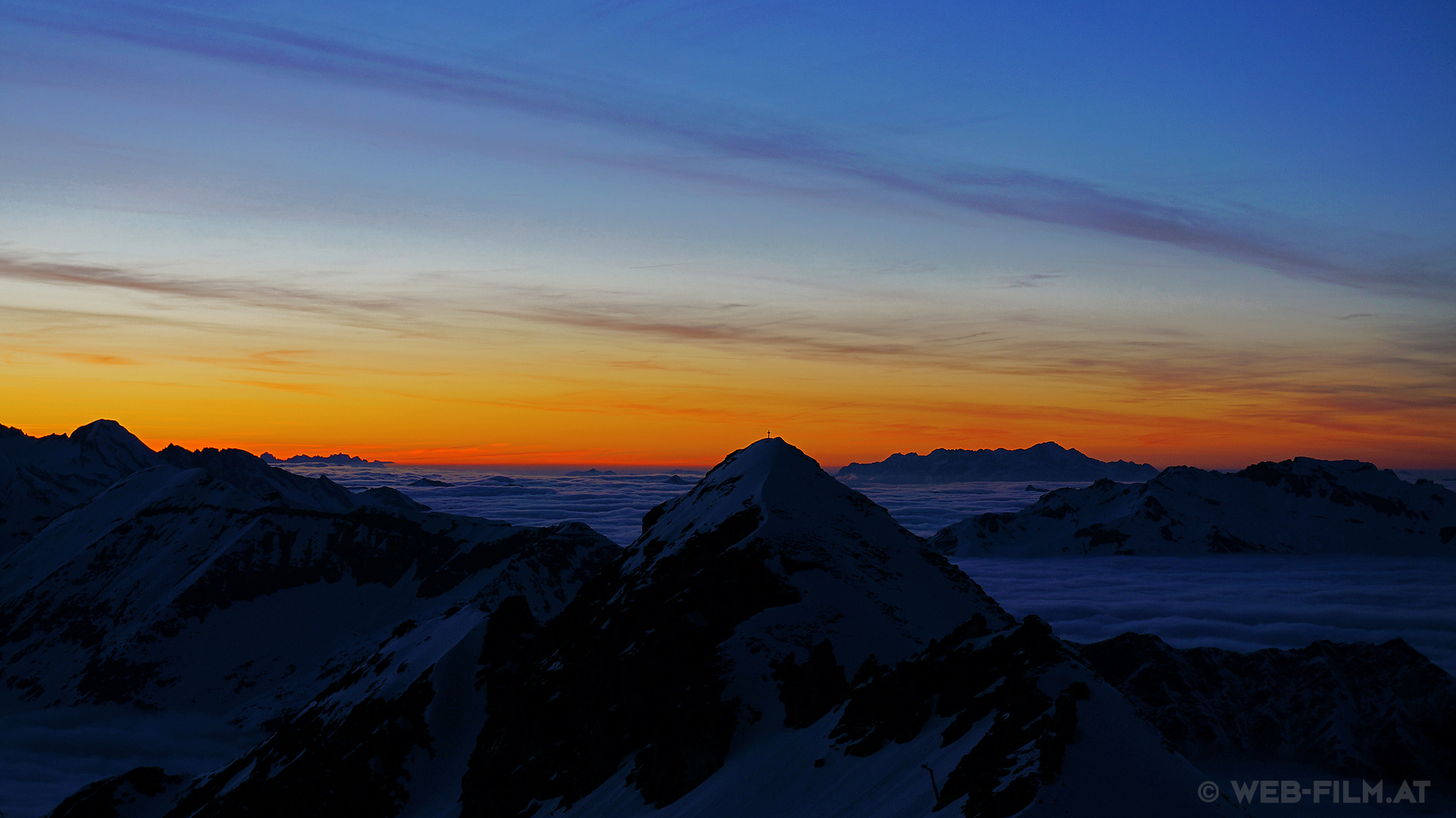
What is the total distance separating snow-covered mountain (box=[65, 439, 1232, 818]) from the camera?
1955 inches

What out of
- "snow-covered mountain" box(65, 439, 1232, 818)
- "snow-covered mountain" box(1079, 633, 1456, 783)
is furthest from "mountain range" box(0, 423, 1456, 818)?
"snow-covered mountain" box(1079, 633, 1456, 783)

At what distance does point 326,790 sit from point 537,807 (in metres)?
43.0

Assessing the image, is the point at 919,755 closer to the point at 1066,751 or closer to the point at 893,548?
the point at 1066,751

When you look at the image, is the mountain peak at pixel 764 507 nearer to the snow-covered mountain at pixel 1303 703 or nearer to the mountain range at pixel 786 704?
the mountain range at pixel 786 704

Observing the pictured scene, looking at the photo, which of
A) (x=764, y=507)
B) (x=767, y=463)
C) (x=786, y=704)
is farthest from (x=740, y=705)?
(x=767, y=463)

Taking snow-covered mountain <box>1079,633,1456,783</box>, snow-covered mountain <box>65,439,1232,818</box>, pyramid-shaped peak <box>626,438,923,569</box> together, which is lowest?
snow-covered mountain <box>1079,633,1456,783</box>

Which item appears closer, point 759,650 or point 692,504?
point 759,650

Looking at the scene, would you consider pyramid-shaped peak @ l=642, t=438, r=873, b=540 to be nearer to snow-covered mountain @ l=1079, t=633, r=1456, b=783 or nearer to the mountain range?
the mountain range

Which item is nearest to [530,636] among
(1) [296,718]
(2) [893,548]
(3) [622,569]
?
(3) [622,569]

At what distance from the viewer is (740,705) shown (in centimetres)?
7700

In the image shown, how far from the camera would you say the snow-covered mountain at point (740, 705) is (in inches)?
1955

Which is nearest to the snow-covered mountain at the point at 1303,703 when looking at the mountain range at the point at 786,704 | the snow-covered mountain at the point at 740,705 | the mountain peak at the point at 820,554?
the mountain range at the point at 786,704

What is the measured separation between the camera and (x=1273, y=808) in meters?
141

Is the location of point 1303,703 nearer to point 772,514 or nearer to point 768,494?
point 768,494
